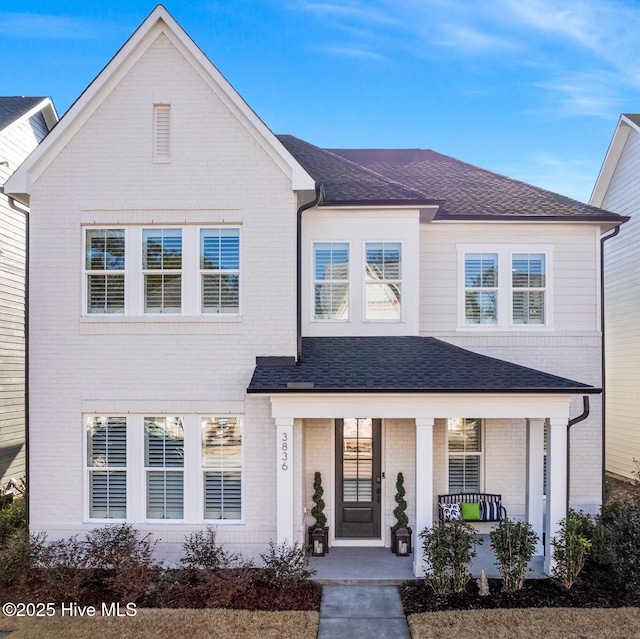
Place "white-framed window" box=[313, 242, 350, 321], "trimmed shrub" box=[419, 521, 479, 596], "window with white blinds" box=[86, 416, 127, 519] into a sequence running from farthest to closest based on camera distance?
"white-framed window" box=[313, 242, 350, 321] → "window with white blinds" box=[86, 416, 127, 519] → "trimmed shrub" box=[419, 521, 479, 596]

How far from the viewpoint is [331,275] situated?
392 inches

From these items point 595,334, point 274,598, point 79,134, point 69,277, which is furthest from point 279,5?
point 274,598

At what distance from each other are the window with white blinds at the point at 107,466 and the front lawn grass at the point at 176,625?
2066 mm

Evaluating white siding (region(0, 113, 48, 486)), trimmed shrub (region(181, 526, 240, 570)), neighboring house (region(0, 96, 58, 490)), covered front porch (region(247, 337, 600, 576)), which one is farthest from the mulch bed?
white siding (region(0, 113, 48, 486))

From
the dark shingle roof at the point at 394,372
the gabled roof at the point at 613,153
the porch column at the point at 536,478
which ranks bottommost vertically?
the porch column at the point at 536,478

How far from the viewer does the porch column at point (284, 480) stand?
26.1 ft

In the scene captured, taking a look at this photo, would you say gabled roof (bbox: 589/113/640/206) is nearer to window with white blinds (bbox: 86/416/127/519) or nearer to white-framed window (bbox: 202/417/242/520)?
white-framed window (bbox: 202/417/242/520)

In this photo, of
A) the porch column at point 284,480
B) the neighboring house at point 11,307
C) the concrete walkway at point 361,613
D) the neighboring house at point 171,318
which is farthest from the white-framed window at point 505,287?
the neighboring house at point 11,307

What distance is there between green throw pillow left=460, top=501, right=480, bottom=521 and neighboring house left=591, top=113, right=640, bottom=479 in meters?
7.58

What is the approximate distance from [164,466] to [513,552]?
5.96 meters

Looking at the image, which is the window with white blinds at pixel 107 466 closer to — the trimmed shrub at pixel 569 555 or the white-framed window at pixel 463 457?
the white-framed window at pixel 463 457

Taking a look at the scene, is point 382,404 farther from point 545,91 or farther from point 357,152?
point 545,91

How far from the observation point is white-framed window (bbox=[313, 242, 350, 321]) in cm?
994

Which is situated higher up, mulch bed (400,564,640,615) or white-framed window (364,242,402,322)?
white-framed window (364,242,402,322)
